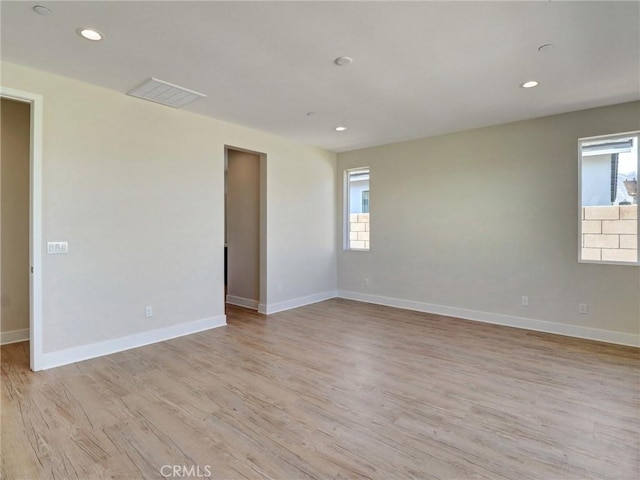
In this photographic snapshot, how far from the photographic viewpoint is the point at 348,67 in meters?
2.93

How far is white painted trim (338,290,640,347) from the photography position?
3.83 meters

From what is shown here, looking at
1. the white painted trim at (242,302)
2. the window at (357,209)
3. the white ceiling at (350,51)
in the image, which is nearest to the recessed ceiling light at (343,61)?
the white ceiling at (350,51)

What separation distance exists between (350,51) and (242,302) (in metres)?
4.37

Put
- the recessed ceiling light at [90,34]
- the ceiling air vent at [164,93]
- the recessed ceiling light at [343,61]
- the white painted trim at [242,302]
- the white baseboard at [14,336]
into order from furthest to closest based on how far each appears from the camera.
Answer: the white painted trim at [242,302], the white baseboard at [14,336], the ceiling air vent at [164,93], the recessed ceiling light at [343,61], the recessed ceiling light at [90,34]

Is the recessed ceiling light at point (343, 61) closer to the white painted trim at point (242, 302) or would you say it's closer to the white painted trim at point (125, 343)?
the white painted trim at point (125, 343)

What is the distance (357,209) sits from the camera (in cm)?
640

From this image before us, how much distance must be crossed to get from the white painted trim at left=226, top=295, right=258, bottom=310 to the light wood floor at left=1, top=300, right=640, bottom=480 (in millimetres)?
1734

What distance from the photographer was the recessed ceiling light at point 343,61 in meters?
2.77

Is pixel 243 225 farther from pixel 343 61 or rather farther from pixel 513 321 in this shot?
pixel 513 321

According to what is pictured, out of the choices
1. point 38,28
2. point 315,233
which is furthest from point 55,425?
point 315,233

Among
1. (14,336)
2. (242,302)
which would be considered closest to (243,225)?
(242,302)

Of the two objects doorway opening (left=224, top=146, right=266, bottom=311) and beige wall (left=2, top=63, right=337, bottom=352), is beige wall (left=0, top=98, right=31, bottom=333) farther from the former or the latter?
doorway opening (left=224, top=146, right=266, bottom=311)

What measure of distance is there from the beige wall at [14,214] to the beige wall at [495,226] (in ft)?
15.8

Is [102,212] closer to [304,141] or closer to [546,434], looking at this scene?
[304,141]
